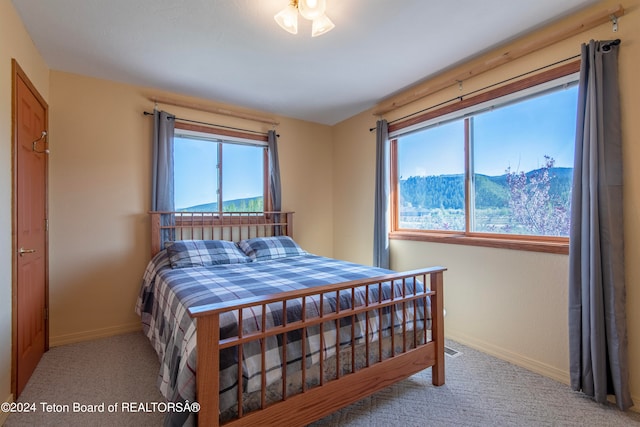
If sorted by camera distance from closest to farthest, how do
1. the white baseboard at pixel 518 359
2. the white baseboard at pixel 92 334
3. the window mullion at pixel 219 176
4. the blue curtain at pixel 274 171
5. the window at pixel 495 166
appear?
the white baseboard at pixel 518 359
the window at pixel 495 166
the white baseboard at pixel 92 334
the window mullion at pixel 219 176
the blue curtain at pixel 274 171

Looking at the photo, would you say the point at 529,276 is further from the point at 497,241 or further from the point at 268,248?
the point at 268,248

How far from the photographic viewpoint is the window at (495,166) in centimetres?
220

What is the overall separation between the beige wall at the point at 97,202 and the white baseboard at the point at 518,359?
10.6ft

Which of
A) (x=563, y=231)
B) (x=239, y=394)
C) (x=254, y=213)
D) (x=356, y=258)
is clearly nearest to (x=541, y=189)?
(x=563, y=231)

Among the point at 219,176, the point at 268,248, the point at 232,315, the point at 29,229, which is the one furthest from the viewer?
the point at 219,176

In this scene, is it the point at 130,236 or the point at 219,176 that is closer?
the point at 130,236

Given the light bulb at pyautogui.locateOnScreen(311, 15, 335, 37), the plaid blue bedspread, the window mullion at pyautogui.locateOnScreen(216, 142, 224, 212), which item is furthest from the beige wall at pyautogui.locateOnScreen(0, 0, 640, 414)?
the light bulb at pyautogui.locateOnScreen(311, 15, 335, 37)

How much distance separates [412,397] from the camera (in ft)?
6.30

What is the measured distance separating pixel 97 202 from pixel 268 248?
172 centimetres

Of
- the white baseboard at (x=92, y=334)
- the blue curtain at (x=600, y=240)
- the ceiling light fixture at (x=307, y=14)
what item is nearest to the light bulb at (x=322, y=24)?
the ceiling light fixture at (x=307, y=14)

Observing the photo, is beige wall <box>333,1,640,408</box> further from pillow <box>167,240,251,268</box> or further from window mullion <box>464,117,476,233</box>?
pillow <box>167,240,251,268</box>

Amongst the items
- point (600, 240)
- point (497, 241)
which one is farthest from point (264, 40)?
point (600, 240)

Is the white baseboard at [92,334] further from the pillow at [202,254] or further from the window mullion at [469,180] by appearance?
the window mullion at [469,180]

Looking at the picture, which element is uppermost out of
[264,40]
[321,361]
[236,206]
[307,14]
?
[264,40]
